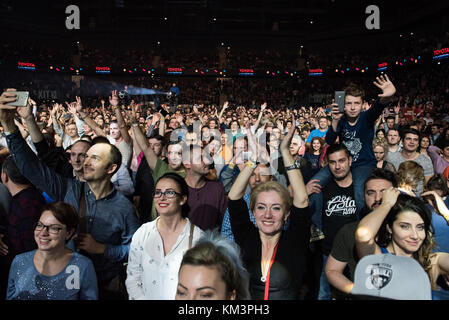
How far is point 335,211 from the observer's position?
3.47 meters

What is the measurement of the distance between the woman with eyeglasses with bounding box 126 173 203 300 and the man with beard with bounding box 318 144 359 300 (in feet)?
4.11

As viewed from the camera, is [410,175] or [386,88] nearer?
[410,175]

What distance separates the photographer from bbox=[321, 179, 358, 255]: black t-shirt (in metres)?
3.42

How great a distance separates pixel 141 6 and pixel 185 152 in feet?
107

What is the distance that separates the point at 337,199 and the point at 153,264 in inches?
67.7

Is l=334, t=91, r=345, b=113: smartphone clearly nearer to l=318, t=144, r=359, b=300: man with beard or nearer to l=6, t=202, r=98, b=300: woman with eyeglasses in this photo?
l=318, t=144, r=359, b=300: man with beard

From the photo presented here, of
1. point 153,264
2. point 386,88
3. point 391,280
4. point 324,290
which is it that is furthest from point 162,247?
point 386,88

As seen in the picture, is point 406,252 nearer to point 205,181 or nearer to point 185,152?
point 205,181

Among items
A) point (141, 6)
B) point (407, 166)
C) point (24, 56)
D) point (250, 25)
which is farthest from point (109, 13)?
point (407, 166)

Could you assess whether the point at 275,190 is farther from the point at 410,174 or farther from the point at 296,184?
the point at 410,174

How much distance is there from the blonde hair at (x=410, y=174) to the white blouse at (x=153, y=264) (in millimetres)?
1923

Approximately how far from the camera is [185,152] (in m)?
3.82

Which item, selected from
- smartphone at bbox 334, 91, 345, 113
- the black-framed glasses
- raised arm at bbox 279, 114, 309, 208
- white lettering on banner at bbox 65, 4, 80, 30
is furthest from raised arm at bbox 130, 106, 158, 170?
white lettering on banner at bbox 65, 4, 80, 30

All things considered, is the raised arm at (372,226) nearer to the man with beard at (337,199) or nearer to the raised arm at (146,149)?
the man with beard at (337,199)
